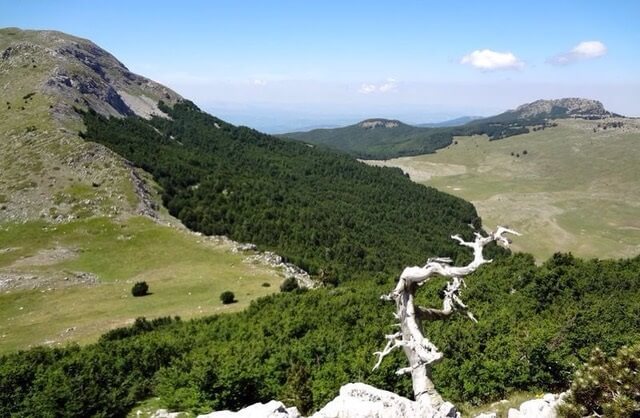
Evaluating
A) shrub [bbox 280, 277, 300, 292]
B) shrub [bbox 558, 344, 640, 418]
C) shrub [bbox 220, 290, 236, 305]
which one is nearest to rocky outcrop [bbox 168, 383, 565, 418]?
shrub [bbox 558, 344, 640, 418]

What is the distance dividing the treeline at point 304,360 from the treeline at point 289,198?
2507 cm

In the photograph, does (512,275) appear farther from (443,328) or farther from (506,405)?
(506,405)

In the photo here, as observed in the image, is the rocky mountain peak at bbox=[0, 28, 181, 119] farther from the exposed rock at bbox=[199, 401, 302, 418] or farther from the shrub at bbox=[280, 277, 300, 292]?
the exposed rock at bbox=[199, 401, 302, 418]

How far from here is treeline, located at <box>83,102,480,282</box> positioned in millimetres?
75188

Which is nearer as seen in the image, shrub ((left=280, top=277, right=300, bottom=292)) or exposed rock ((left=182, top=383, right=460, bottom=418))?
exposed rock ((left=182, top=383, right=460, bottom=418))

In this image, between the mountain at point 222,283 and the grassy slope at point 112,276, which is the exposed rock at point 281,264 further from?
the mountain at point 222,283

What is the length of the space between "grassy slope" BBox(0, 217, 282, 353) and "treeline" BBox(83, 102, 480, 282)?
10.9m

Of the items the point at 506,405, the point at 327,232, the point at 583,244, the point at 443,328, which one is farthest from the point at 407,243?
the point at 506,405

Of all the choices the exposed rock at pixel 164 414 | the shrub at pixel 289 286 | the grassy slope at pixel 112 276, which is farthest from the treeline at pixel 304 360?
Answer: the shrub at pixel 289 286

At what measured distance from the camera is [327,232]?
86938 millimetres

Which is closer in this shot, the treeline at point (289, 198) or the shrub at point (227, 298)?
the shrub at point (227, 298)

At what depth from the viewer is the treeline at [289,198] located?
75.2m

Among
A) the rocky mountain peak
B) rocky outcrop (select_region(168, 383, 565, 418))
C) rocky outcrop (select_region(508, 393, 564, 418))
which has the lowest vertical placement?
rocky outcrop (select_region(508, 393, 564, 418))

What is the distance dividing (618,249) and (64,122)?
122 m
